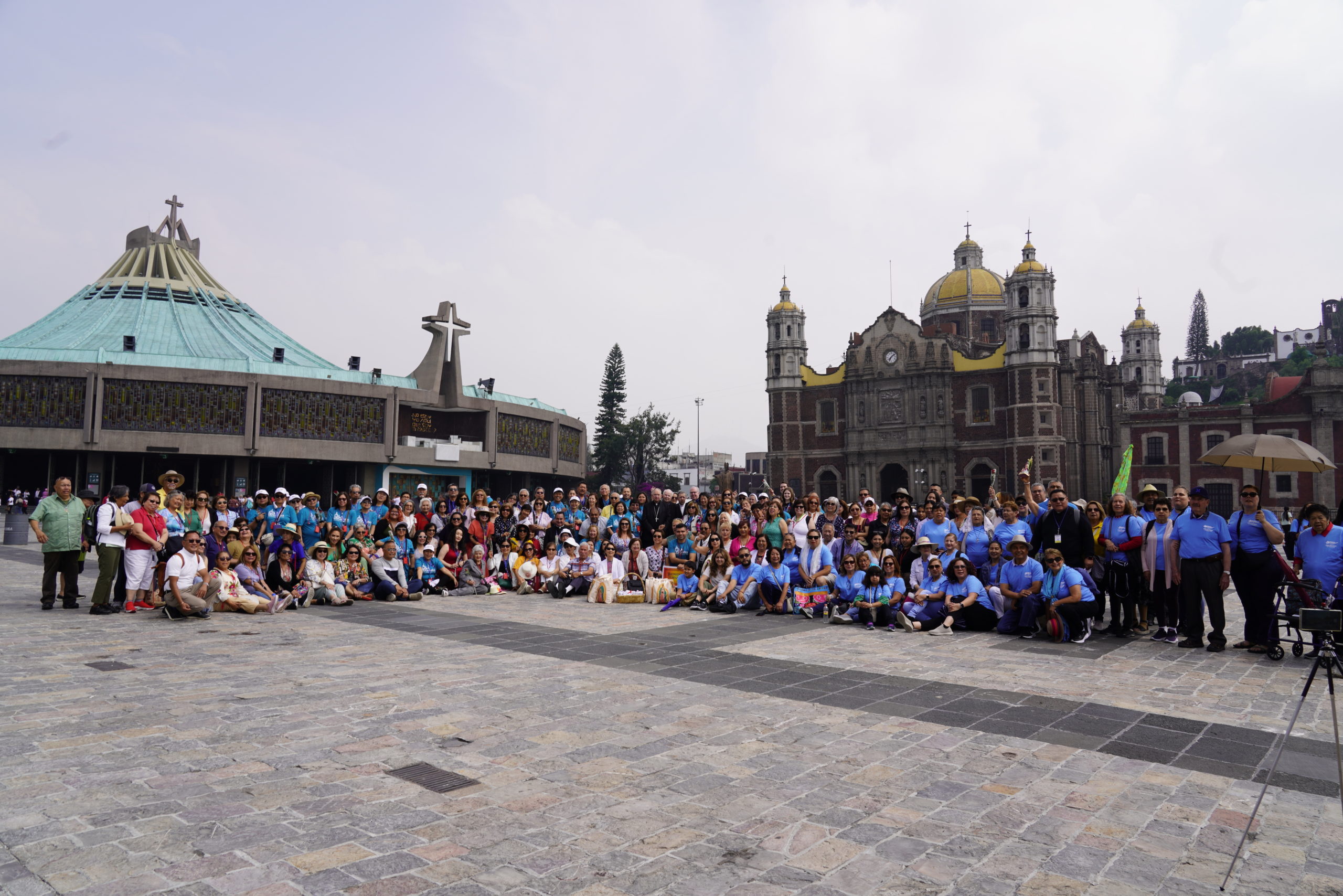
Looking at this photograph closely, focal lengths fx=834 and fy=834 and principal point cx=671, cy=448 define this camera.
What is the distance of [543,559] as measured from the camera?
14445 mm

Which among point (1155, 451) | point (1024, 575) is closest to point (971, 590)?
point (1024, 575)

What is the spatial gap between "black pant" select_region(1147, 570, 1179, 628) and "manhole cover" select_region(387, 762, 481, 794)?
8.42 metres

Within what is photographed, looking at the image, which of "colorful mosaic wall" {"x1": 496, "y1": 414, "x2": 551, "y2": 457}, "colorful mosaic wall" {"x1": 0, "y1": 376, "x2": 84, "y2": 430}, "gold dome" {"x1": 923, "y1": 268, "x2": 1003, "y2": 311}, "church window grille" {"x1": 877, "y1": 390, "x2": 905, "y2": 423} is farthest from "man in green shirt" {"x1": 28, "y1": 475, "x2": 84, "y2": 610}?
"gold dome" {"x1": 923, "y1": 268, "x2": 1003, "y2": 311}

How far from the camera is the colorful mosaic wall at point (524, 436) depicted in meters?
44.6

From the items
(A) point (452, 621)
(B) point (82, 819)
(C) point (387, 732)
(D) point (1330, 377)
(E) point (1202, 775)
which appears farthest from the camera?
(D) point (1330, 377)

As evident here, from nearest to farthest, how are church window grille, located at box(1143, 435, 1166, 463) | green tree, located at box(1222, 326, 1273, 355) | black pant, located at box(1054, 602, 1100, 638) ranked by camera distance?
1. black pant, located at box(1054, 602, 1100, 638)
2. church window grille, located at box(1143, 435, 1166, 463)
3. green tree, located at box(1222, 326, 1273, 355)

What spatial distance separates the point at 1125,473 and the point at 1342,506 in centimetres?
708

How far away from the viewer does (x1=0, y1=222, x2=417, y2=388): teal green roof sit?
37688mm

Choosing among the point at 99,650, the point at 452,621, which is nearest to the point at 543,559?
the point at 452,621

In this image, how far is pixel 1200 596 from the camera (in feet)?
29.4

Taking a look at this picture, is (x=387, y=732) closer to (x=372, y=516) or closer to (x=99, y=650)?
(x=99, y=650)

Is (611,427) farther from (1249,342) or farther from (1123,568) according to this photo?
(1249,342)

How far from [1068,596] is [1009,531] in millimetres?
1438

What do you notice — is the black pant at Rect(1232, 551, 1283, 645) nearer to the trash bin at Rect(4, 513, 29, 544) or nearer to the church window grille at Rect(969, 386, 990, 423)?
the trash bin at Rect(4, 513, 29, 544)
